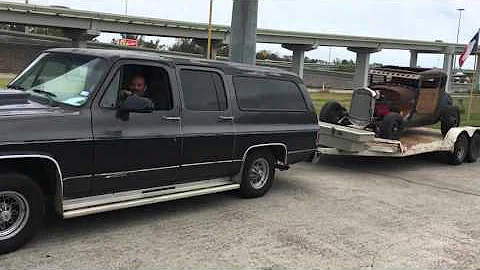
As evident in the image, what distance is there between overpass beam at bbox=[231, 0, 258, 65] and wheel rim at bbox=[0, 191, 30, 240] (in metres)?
8.30

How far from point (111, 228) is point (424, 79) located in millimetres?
8620

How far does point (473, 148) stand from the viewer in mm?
12961

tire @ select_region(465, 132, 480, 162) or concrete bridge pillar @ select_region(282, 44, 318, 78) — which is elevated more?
concrete bridge pillar @ select_region(282, 44, 318, 78)

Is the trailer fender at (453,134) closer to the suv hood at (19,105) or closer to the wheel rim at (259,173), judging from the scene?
the wheel rim at (259,173)

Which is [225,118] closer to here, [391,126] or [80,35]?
[391,126]

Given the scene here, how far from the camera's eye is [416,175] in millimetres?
10945

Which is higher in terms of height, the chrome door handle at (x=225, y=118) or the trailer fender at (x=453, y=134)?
the chrome door handle at (x=225, y=118)

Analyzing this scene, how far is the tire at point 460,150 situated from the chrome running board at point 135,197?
6.56 m

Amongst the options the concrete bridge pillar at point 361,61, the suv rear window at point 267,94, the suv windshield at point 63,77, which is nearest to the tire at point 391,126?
the suv rear window at point 267,94

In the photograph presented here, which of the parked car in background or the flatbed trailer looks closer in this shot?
the flatbed trailer

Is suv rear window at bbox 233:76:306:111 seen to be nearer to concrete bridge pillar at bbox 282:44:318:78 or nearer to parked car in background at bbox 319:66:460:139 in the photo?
parked car in background at bbox 319:66:460:139

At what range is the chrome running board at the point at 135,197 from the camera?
19.1 ft

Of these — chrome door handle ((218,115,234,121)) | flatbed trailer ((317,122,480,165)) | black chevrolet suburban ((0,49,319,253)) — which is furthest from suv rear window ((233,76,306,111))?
flatbed trailer ((317,122,480,165))

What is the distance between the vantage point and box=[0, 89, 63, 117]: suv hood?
5.38 meters
